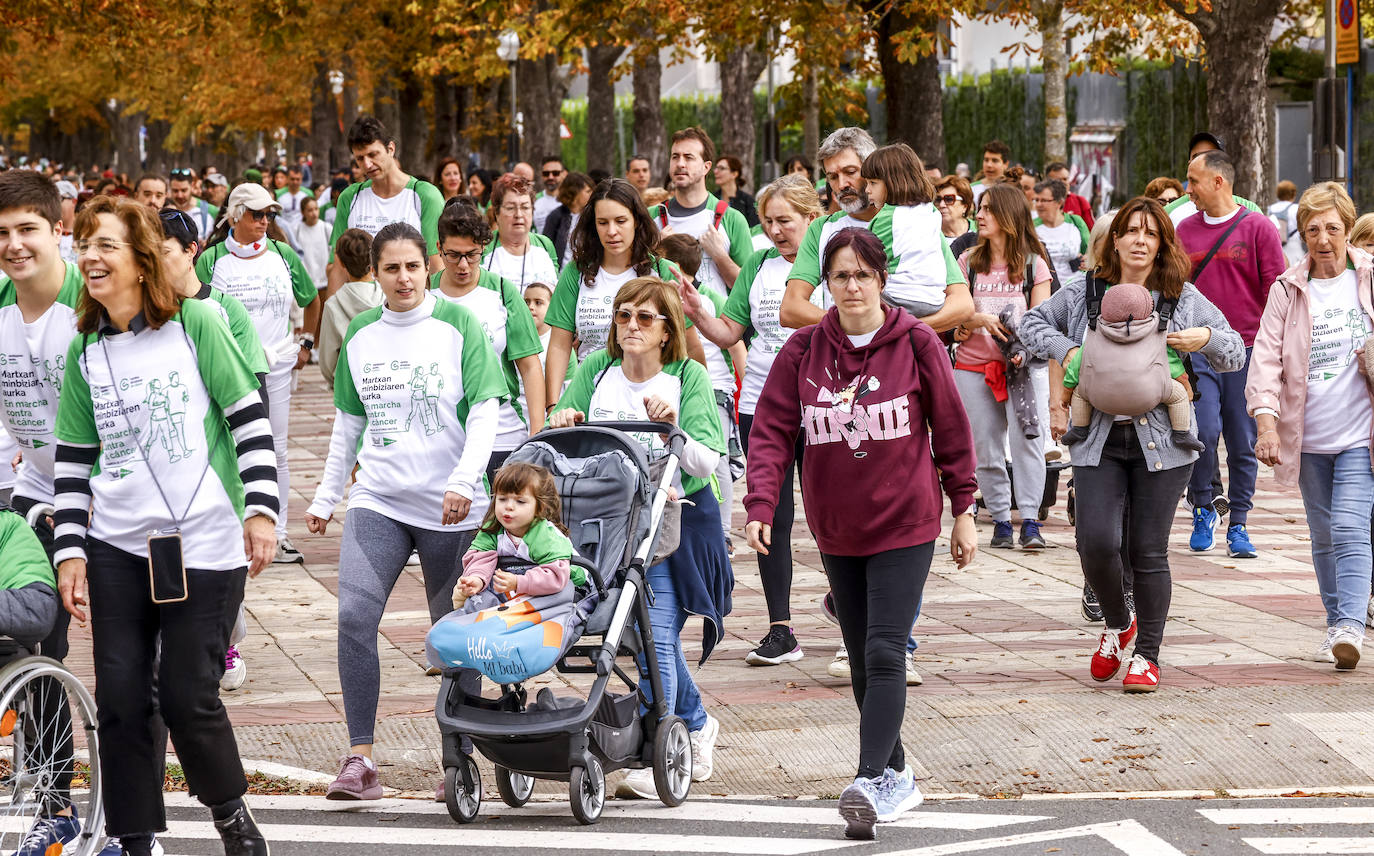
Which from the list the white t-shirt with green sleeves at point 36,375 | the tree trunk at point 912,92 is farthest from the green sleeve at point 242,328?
the tree trunk at point 912,92

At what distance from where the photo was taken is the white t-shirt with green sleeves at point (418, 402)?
21.9 ft

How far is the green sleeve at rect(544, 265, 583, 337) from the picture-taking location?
8.48 metres

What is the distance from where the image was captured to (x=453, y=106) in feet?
122

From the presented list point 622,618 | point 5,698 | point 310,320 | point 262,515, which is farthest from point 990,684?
point 310,320

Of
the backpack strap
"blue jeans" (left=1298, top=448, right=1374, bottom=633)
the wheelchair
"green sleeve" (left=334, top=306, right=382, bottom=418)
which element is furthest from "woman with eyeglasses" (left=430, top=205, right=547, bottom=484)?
"blue jeans" (left=1298, top=448, right=1374, bottom=633)

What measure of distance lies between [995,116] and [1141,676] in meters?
37.3

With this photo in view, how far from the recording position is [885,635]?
606cm

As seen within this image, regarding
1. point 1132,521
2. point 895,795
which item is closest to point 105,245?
point 895,795

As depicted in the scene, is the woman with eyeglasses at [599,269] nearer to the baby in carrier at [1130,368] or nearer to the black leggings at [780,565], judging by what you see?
the black leggings at [780,565]

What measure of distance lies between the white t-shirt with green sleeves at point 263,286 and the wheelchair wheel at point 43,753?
4.95m

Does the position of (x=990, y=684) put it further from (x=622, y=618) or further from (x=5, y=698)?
(x=5, y=698)

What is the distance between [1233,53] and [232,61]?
38.0 meters

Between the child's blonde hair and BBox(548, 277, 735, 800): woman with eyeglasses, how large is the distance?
53 centimetres

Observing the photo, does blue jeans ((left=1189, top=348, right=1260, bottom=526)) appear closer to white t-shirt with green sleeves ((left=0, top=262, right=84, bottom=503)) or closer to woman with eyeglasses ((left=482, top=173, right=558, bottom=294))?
woman with eyeglasses ((left=482, top=173, right=558, bottom=294))
